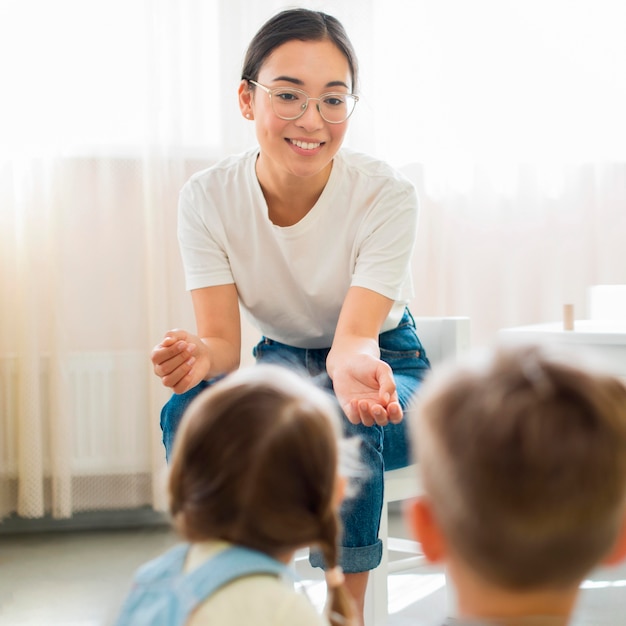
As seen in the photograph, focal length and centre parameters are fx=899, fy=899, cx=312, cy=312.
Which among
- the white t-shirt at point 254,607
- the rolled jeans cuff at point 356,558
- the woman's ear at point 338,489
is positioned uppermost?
the woman's ear at point 338,489

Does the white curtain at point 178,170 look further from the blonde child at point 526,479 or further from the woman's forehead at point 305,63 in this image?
the blonde child at point 526,479

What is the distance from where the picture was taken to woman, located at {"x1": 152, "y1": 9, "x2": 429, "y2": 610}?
1588 mm

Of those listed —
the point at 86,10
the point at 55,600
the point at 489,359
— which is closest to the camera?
the point at 489,359

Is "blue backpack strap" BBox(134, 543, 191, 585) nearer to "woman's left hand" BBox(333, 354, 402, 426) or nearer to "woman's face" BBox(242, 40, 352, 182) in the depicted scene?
"woman's left hand" BBox(333, 354, 402, 426)

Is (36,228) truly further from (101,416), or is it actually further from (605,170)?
(605,170)

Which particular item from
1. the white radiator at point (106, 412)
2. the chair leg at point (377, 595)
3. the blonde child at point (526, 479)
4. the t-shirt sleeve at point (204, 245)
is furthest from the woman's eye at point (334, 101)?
the white radiator at point (106, 412)

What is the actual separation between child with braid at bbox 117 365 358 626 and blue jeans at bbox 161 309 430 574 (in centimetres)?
52

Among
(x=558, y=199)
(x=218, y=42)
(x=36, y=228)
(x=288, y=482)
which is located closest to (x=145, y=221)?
(x=36, y=228)

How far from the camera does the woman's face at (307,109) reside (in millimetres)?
1585

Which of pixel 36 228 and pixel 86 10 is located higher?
pixel 86 10

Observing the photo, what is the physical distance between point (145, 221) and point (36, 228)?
296mm

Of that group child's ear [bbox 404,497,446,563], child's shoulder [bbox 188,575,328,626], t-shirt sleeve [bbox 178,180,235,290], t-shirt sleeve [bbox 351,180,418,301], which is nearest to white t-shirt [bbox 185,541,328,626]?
child's shoulder [bbox 188,575,328,626]

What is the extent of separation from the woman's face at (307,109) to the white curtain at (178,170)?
36.9 inches

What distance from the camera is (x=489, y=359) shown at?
2.28 ft
